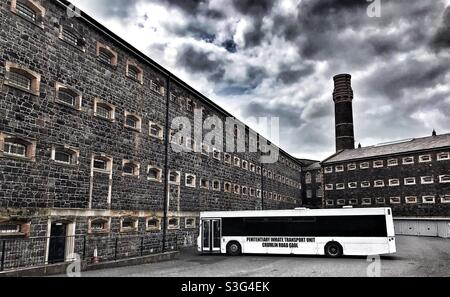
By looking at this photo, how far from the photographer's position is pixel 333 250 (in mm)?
19703

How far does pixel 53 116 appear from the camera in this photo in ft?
52.6

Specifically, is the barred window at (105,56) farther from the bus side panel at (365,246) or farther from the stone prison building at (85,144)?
the bus side panel at (365,246)

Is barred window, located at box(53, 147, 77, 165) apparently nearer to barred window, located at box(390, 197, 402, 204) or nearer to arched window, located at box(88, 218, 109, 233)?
arched window, located at box(88, 218, 109, 233)

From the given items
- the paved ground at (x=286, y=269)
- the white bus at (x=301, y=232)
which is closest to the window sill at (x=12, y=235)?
the paved ground at (x=286, y=269)

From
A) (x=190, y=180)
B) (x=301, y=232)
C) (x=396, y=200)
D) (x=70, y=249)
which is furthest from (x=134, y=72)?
(x=396, y=200)

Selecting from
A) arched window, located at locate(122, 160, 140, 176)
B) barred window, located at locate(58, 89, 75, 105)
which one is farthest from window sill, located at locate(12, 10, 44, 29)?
arched window, located at locate(122, 160, 140, 176)

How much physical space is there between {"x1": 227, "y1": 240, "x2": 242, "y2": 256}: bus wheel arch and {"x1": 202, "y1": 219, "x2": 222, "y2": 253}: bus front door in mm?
748

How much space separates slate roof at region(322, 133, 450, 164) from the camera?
146ft

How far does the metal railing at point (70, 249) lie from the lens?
13703 millimetres

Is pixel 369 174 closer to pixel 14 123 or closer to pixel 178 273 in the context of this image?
pixel 178 273

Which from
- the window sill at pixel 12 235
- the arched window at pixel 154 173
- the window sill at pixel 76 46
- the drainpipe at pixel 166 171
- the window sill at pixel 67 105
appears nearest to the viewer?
the window sill at pixel 12 235

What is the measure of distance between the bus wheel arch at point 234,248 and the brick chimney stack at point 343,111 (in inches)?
1770

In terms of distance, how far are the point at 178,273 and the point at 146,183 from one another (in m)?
8.66

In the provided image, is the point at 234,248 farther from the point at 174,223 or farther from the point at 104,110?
the point at 104,110
